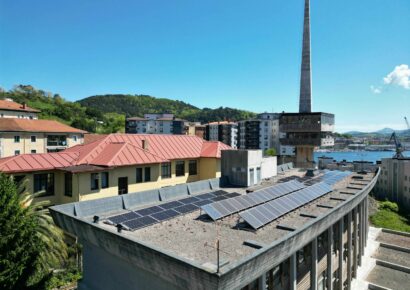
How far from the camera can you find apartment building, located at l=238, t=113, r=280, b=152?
410 feet

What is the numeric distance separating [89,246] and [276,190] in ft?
44.5

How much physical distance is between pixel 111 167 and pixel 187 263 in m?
18.7

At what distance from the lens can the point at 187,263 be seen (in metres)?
9.22

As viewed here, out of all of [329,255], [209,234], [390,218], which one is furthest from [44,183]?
[390,218]

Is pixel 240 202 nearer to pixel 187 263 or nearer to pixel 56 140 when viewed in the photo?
pixel 187 263

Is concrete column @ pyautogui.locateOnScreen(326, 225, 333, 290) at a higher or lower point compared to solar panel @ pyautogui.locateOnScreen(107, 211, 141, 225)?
lower

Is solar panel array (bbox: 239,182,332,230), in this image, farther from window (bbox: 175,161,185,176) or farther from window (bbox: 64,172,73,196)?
window (bbox: 175,161,185,176)

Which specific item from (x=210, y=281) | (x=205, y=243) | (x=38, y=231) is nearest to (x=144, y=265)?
(x=205, y=243)

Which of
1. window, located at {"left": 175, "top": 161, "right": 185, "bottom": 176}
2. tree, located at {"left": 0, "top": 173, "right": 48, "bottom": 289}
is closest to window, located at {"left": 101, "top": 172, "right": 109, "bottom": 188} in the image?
tree, located at {"left": 0, "top": 173, "right": 48, "bottom": 289}

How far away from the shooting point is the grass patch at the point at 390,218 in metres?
50.5

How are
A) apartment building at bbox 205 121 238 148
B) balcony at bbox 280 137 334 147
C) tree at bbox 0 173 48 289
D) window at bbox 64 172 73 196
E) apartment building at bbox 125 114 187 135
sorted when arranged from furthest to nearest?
apartment building at bbox 205 121 238 148 < apartment building at bbox 125 114 187 135 < balcony at bbox 280 137 334 147 < window at bbox 64 172 73 196 < tree at bbox 0 173 48 289

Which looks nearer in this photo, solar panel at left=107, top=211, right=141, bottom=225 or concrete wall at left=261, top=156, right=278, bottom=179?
solar panel at left=107, top=211, right=141, bottom=225

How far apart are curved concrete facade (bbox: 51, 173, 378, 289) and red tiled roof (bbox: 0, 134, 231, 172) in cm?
985

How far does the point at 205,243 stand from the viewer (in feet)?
40.1
